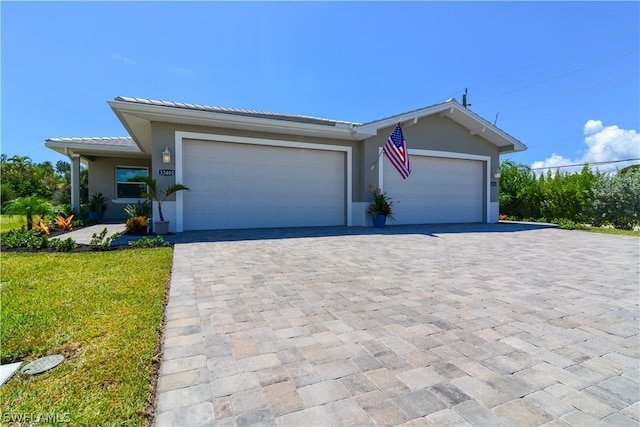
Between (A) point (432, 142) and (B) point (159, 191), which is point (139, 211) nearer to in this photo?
(B) point (159, 191)

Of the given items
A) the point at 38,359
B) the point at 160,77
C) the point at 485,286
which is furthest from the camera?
the point at 160,77

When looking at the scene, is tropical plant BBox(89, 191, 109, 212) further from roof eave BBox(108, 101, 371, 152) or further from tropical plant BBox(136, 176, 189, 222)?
tropical plant BBox(136, 176, 189, 222)

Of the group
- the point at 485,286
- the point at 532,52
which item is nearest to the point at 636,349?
the point at 485,286

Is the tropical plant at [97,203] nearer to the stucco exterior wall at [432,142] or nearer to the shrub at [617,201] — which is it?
the stucco exterior wall at [432,142]

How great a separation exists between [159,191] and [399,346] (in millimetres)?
7772

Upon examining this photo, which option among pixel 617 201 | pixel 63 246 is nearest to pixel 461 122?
pixel 617 201

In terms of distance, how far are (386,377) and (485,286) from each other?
2429 millimetres

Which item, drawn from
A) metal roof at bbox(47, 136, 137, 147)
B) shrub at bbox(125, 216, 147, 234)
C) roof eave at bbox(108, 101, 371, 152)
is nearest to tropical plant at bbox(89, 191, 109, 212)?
metal roof at bbox(47, 136, 137, 147)

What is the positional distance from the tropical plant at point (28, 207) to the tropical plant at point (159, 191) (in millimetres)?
2653

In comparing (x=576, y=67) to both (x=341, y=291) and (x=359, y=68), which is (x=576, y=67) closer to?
(x=359, y=68)

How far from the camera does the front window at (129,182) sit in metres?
12.9

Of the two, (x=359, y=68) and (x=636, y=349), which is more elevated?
(x=359, y=68)

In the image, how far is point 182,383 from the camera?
1.65 metres

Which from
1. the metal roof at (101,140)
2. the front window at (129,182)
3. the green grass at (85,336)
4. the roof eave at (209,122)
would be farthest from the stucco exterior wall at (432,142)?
the front window at (129,182)
